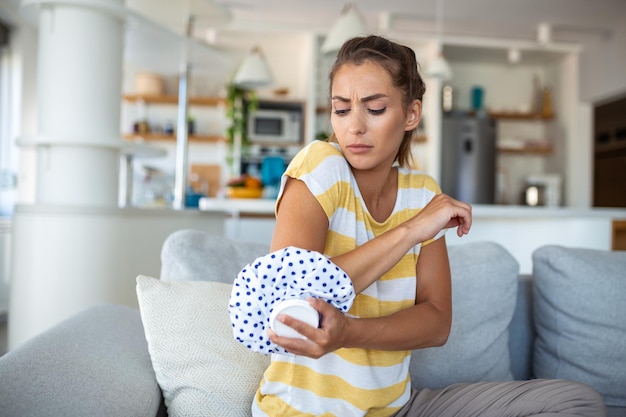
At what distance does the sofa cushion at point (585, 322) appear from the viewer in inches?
66.6

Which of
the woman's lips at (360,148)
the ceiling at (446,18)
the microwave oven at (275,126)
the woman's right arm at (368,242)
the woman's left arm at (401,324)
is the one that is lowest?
the woman's left arm at (401,324)

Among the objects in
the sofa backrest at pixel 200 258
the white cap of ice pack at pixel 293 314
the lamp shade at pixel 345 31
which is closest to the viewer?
the white cap of ice pack at pixel 293 314

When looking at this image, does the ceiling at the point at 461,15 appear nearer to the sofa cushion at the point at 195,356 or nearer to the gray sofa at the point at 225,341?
the gray sofa at the point at 225,341

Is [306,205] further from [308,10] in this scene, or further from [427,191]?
[308,10]

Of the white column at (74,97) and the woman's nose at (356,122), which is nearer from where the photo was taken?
the woman's nose at (356,122)

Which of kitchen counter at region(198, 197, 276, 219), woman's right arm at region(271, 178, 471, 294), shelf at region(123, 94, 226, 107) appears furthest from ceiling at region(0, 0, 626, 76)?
woman's right arm at region(271, 178, 471, 294)

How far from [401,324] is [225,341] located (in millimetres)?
401

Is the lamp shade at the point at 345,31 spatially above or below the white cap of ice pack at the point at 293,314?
above

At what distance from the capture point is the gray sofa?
1.12 meters

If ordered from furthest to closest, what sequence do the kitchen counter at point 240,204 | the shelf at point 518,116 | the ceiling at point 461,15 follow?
the shelf at point 518,116
the ceiling at point 461,15
the kitchen counter at point 240,204

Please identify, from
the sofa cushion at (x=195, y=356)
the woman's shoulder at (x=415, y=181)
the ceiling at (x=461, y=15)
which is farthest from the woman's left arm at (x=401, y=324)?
the ceiling at (x=461, y=15)

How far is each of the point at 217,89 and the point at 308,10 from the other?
63.9 inches

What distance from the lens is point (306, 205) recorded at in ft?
3.60

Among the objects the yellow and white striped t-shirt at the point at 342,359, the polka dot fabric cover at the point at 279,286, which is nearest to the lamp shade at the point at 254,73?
the yellow and white striped t-shirt at the point at 342,359
